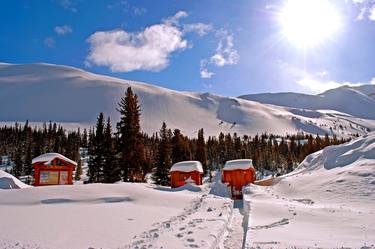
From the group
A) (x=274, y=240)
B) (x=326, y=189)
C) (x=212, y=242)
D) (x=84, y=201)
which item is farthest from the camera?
(x=326, y=189)

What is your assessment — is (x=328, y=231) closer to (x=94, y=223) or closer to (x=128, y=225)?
(x=128, y=225)

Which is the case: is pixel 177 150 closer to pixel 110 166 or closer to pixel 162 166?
pixel 162 166

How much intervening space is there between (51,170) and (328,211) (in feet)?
84.5

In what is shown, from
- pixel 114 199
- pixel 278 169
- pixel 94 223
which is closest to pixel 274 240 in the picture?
pixel 94 223

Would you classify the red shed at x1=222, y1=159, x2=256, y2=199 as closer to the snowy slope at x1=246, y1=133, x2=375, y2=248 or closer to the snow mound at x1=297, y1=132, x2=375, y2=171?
the snow mound at x1=297, y1=132, x2=375, y2=171

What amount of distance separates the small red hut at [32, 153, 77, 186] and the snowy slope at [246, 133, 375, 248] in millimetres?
18769

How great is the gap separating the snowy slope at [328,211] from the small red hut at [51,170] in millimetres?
18769

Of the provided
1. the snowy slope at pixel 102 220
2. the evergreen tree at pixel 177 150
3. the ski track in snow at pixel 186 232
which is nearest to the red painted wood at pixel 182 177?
the evergreen tree at pixel 177 150

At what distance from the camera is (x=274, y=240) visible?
436 inches

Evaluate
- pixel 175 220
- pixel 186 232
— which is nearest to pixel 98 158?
pixel 175 220

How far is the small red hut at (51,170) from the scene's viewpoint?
32344 mm

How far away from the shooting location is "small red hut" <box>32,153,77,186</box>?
3234cm

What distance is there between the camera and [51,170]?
108 feet

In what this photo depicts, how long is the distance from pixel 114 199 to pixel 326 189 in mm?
14086
